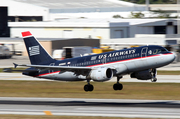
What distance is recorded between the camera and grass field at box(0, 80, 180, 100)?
4269 centimetres

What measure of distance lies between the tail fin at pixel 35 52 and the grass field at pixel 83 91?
4861mm

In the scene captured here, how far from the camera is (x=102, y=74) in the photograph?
36.4m

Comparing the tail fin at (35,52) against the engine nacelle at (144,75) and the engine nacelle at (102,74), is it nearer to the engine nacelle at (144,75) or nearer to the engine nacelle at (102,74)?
the engine nacelle at (102,74)

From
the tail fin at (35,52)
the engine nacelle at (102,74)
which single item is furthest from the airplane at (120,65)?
the tail fin at (35,52)

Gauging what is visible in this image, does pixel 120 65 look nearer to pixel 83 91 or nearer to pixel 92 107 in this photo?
A: pixel 92 107

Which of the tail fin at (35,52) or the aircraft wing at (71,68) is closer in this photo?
the aircraft wing at (71,68)

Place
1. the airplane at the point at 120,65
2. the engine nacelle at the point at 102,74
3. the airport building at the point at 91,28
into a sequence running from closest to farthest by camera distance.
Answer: the engine nacelle at the point at 102,74 → the airplane at the point at 120,65 → the airport building at the point at 91,28

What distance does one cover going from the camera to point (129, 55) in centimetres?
3731

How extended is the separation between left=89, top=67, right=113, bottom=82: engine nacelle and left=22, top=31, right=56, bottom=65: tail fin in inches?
354

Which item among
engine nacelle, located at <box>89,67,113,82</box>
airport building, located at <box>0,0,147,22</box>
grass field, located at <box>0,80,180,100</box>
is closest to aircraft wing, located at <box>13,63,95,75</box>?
engine nacelle, located at <box>89,67,113,82</box>

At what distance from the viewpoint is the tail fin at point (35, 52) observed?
144 feet

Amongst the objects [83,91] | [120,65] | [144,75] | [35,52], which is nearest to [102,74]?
[120,65]

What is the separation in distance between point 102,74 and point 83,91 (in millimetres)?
11375

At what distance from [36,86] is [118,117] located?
27720 mm
